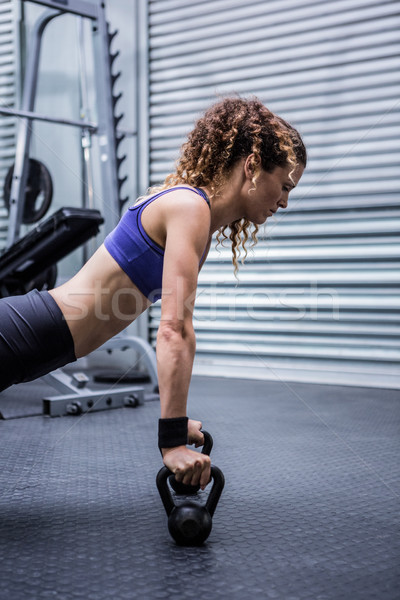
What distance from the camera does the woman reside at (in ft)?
3.72

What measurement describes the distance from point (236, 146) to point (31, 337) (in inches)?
23.3

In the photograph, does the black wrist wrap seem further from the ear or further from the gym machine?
the gym machine

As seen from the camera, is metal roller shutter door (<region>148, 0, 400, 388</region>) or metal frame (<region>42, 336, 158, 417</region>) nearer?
metal frame (<region>42, 336, 158, 417</region>)

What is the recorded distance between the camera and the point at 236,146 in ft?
4.31

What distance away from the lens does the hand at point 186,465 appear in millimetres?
1104

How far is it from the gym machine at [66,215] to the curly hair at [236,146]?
142 cm

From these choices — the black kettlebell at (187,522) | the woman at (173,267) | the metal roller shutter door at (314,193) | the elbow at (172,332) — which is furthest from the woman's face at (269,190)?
the metal roller shutter door at (314,193)

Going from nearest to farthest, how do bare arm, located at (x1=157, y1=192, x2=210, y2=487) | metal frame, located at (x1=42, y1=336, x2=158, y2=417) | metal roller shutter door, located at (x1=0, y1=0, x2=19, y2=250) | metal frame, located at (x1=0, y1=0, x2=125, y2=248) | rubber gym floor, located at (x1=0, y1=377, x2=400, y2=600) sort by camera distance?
rubber gym floor, located at (x1=0, y1=377, x2=400, y2=600) < bare arm, located at (x1=157, y1=192, x2=210, y2=487) < metal frame, located at (x1=42, y1=336, x2=158, y2=417) < metal frame, located at (x1=0, y1=0, x2=125, y2=248) < metal roller shutter door, located at (x1=0, y1=0, x2=19, y2=250)

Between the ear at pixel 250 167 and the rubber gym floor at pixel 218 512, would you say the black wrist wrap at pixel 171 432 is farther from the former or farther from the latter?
the ear at pixel 250 167

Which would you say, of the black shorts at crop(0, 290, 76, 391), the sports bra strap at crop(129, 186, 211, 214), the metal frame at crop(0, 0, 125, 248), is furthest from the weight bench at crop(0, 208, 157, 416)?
the sports bra strap at crop(129, 186, 211, 214)

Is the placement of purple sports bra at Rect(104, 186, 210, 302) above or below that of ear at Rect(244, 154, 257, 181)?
A: below

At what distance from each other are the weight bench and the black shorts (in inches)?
52.8

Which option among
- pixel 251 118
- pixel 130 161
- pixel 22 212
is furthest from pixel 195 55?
pixel 251 118

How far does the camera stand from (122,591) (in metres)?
0.97
